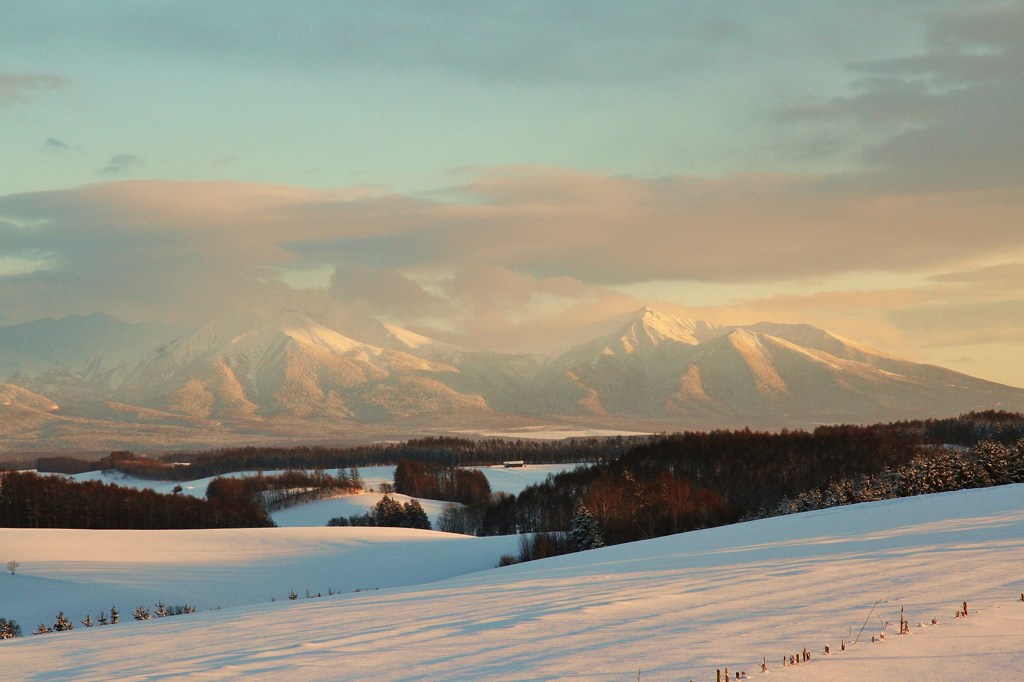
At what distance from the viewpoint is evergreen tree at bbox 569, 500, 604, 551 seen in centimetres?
7425

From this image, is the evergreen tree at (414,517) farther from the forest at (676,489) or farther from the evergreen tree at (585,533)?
the evergreen tree at (585,533)

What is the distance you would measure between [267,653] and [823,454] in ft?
377

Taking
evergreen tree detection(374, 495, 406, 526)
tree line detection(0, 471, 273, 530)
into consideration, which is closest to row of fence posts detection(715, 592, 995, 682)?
tree line detection(0, 471, 273, 530)

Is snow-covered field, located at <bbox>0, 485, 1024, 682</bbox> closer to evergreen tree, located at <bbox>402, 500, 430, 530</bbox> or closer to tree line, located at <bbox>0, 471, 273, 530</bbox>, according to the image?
tree line, located at <bbox>0, 471, 273, 530</bbox>

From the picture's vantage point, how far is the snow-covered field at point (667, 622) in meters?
14.7

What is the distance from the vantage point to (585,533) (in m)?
75.2

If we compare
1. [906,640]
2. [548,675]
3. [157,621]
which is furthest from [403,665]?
[157,621]

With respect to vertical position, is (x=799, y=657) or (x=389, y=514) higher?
(x=799, y=657)

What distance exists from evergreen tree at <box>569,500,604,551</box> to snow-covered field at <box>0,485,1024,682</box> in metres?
30.7

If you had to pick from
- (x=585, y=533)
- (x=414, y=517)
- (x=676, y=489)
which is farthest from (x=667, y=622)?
(x=414, y=517)

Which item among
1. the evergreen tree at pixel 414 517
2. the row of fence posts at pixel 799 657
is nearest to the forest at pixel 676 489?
the evergreen tree at pixel 414 517

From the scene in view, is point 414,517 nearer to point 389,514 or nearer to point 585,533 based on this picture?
point 389,514

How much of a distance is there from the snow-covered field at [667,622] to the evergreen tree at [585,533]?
30661 millimetres

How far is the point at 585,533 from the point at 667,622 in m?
57.2
